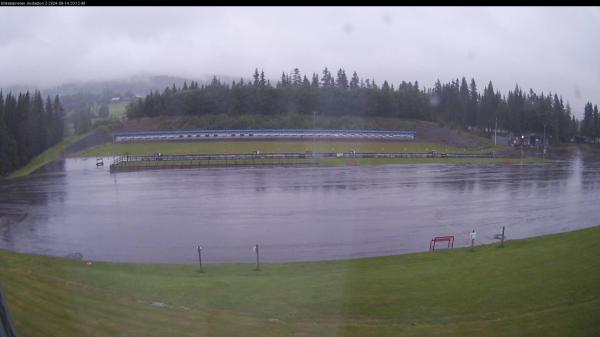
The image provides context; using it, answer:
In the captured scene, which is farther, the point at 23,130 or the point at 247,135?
the point at 247,135

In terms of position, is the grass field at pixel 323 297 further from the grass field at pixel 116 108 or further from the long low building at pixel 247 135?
the grass field at pixel 116 108

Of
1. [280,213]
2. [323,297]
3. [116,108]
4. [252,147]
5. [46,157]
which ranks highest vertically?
[116,108]

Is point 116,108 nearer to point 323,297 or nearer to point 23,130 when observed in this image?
point 23,130

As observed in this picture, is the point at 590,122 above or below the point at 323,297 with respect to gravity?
above

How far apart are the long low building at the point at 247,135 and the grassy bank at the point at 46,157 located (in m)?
4.86

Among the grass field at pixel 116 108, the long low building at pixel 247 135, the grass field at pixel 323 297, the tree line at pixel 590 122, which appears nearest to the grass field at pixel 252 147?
the long low building at pixel 247 135

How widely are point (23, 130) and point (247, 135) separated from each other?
20.5m

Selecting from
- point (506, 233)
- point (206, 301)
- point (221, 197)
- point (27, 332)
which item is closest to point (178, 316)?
point (206, 301)

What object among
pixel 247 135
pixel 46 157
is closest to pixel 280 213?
pixel 46 157

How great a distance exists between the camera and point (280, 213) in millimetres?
16250

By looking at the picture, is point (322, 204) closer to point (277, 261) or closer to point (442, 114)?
point (277, 261)

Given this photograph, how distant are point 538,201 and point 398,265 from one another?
11.6m

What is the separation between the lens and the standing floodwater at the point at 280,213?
1209cm

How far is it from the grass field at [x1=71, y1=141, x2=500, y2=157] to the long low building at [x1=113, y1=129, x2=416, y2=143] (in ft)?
5.78
